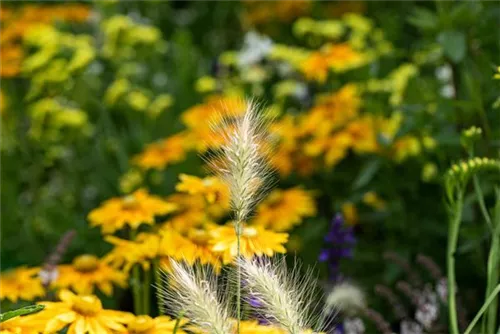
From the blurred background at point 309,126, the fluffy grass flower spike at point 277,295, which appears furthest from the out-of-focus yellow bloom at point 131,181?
the fluffy grass flower spike at point 277,295

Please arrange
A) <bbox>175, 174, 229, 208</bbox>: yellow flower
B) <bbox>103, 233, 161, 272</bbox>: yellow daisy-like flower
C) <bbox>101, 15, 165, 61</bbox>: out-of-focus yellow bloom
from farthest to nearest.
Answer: <bbox>101, 15, 165, 61</bbox>: out-of-focus yellow bloom → <bbox>175, 174, 229, 208</bbox>: yellow flower → <bbox>103, 233, 161, 272</bbox>: yellow daisy-like flower

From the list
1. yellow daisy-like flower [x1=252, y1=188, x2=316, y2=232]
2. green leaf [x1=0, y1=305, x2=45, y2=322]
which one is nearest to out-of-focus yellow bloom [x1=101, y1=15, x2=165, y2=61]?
yellow daisy-like flower [x1=252, y1=188, x2=316, y2=232]

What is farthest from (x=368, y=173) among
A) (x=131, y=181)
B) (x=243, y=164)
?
(x=243, y=164)

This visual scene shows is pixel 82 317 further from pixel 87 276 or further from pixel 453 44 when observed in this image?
pixel 453 44

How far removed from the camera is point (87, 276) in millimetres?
2057

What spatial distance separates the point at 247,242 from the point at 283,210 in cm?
94

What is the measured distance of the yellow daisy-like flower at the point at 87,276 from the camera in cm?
202

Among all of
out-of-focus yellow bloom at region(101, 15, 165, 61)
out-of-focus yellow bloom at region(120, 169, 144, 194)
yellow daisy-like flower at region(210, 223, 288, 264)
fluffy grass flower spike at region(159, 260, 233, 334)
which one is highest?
out-of-focus yellow bloom at region(101, 15, 165, 61)

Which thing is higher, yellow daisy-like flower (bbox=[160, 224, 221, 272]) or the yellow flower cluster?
the yellow flower cluster

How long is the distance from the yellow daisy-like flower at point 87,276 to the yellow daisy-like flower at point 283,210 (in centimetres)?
58

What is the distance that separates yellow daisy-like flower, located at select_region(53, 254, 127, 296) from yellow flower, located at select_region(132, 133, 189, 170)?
805mm

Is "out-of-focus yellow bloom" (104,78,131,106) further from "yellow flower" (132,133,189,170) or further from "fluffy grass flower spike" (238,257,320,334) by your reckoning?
"fluffy grass flower spike" (238,257,320,334)

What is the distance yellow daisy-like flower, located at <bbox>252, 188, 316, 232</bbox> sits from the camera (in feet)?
8.45

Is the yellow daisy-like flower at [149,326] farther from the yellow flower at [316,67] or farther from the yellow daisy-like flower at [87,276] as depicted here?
the yellow flower at [316,67]
